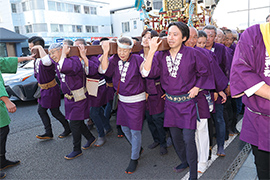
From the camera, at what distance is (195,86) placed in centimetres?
234

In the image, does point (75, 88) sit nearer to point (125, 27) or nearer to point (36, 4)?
point (36, 4)

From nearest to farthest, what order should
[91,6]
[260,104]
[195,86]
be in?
[260,104], [195,86], [91,6]

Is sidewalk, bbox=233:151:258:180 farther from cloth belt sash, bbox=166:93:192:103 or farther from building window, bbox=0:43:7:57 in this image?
building window, bbox=0:43:7:57

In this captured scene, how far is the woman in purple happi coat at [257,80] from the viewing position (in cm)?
152

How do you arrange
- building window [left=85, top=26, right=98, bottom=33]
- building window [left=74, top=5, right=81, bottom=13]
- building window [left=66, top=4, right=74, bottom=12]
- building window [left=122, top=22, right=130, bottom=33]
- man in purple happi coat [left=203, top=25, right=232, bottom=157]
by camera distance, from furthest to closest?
building window [left=122, top=22, right=130, bottom=33], building window [left=85, top=26, right=98, bottom=33], building window [left=74, top=5, right=81, bottom=13], building window [left=66, top=4, right=74, bottom=12], man in purple happi coat [left=203, top=25, right=232, bottom=157]

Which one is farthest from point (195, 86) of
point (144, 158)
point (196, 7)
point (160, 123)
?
point (196, 7)

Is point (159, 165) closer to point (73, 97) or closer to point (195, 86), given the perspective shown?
point (195, 86)

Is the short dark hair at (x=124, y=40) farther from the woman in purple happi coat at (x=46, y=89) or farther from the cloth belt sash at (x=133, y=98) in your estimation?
the woman in purple happi coat at (x=46, y=89)

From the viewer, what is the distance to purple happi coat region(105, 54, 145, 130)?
2656mm

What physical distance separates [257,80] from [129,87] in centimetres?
147

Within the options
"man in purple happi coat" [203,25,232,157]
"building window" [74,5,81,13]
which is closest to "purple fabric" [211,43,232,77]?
"man in purple happi coat" [203,25,232,157]

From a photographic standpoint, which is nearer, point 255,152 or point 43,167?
point 255,152

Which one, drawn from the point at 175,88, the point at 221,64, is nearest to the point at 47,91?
the point at 175,88

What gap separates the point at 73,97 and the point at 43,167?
104 centimetres
